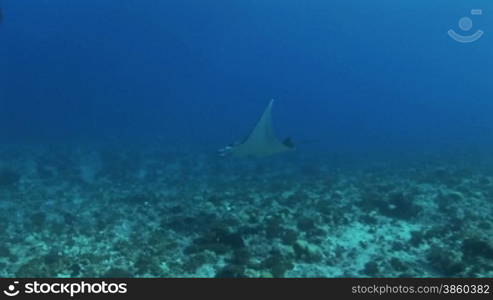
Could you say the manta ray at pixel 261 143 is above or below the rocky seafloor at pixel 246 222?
above

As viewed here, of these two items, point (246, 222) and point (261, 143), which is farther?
point (246, 222)

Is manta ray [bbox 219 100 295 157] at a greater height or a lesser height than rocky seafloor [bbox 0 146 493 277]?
greater

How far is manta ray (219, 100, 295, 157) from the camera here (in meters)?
11.6

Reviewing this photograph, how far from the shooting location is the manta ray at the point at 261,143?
11643mm

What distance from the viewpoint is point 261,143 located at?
12.1m

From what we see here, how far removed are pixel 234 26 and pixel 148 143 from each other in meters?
104

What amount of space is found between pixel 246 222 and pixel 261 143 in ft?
8.04

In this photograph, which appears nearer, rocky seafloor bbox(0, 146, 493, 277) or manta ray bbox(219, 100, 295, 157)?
rocky seafloor bbox(0, 146, 493, 277)

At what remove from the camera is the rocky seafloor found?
32.4 feet

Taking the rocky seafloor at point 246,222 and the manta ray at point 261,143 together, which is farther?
the manta ray at point 261,143

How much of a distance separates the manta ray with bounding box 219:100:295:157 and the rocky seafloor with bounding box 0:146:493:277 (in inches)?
83.8

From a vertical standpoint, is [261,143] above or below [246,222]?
above

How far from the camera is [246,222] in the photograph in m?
12.5

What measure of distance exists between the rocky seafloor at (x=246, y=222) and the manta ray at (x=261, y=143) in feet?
6.99
